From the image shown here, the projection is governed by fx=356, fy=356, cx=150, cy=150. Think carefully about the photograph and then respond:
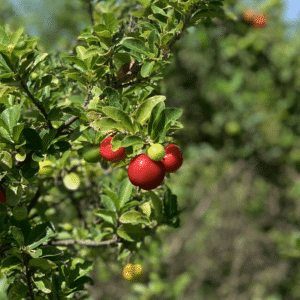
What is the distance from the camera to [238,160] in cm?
461

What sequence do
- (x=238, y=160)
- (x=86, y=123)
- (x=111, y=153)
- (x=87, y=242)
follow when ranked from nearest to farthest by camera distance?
1. (x=111, y=153)
2. (x=86, y=123)
3. (x=87, y=242)
4. (x=238, y=160)

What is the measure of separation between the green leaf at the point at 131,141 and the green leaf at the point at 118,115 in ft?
0.13

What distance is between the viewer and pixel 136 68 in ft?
3.97

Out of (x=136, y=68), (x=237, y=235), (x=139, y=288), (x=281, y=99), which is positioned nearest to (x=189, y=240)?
(x=237, y=235)

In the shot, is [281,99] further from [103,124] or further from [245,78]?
[103,124]

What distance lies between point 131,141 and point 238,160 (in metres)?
3.85

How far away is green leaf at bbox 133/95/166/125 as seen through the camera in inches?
39.2

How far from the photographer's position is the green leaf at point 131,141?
3.10 ft

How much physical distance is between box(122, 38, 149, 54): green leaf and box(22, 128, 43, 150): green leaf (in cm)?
39

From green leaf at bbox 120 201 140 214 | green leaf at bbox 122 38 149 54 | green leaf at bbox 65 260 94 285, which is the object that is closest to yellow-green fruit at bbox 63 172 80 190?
green leaf at bbox 120 201 140 214

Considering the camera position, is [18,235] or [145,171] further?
[18,235]

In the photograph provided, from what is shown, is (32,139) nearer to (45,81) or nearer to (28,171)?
(28,171)

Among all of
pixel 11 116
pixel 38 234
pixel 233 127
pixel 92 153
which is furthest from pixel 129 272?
pixel 233 127

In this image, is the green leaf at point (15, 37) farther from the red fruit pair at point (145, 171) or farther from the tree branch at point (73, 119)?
the red fruit pair at point (145, 171)
